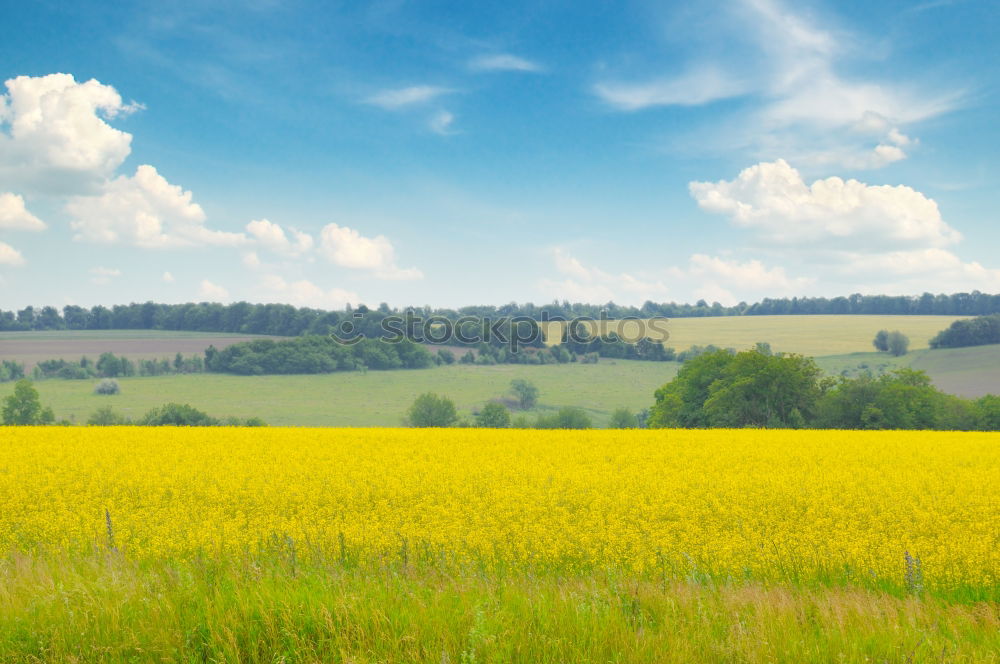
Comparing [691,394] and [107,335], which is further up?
[107,335]

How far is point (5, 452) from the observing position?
1541 centimetres

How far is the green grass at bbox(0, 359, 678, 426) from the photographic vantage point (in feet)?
222

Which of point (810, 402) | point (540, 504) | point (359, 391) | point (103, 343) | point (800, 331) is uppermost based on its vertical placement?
point (800, 331)

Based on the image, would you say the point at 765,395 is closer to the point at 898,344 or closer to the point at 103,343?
the point at 898,344

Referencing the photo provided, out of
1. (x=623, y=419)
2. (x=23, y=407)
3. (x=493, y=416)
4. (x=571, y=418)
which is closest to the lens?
(x=23, y=407)

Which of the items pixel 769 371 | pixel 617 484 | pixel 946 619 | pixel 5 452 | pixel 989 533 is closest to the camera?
pixel 946 619

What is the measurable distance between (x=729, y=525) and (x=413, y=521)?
4.61 meters

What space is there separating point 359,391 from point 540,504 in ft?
237

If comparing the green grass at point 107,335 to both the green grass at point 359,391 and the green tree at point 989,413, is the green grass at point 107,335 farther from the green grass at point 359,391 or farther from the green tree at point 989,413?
the green tree at point 989,413

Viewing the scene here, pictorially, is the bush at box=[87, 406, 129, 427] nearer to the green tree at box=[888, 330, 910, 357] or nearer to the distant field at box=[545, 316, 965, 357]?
the distant field at box=[545, 316, 965, 357]

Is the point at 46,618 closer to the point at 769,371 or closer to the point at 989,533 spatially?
the point at 989,533

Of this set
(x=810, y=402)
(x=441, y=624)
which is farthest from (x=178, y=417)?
(x=441, y=624)

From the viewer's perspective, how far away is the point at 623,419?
66.9m

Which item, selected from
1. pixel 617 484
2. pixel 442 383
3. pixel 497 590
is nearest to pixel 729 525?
pixel 617 484
